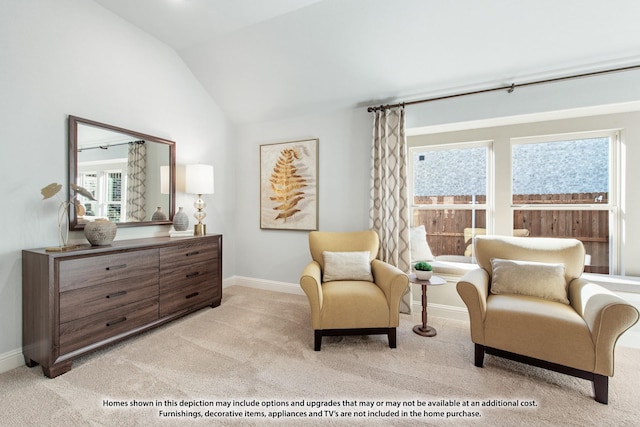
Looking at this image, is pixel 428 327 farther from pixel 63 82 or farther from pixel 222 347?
pixel 63 82

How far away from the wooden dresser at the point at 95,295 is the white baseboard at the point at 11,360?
49 millimetres

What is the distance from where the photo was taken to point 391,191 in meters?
3.10

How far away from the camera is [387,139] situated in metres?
3.07

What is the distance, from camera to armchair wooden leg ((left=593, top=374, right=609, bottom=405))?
163 centimetres

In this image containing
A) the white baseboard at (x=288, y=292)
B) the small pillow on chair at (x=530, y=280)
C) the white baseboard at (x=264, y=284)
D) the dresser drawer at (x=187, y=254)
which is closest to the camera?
the white baseboard at (x=288, y=292)

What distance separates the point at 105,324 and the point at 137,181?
1382 millimetres

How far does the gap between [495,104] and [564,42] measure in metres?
0.63

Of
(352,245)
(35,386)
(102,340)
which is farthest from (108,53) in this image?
(352,245)

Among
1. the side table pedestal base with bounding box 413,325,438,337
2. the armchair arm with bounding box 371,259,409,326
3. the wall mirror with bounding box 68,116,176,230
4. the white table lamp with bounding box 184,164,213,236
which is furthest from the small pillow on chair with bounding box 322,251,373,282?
the wall mirror with bounding box 68,116,176,230

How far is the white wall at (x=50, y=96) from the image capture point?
6.55ft

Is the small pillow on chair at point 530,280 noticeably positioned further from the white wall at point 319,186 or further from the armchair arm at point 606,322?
the white wall at point 319,186

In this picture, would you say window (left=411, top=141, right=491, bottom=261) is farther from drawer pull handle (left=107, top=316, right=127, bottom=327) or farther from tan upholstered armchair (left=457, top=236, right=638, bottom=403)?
drawer pull handle (left=107, top=316, right=127, bottom=327)

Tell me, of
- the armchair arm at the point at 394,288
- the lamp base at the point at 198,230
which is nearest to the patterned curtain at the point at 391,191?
the armchair arm at the point at 394,288

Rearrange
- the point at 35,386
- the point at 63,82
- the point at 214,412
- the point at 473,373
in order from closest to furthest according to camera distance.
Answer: the point at 214,412, the point at 35,386, the point at 473,373, the point at 63,82
